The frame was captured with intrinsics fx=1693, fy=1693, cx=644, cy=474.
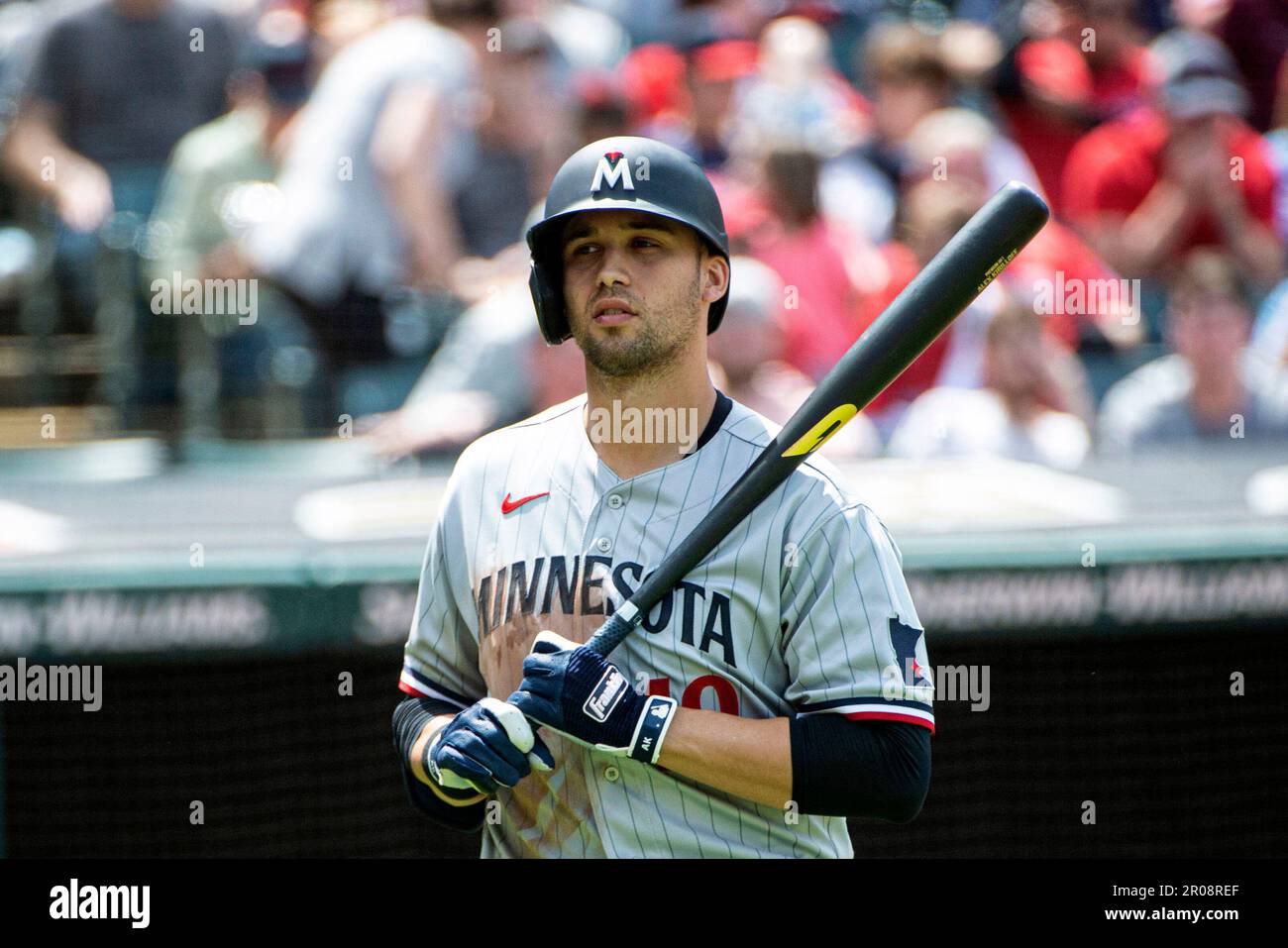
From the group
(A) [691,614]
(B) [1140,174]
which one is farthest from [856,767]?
(B) [1140,174]

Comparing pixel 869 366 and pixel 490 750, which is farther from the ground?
pixel 869 366

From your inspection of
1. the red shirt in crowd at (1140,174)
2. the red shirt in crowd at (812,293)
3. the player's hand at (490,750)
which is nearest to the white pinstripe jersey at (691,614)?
the player's hand at (490,750)

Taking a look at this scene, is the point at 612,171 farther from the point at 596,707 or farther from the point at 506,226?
the point at 506,226

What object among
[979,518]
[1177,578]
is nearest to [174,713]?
[979,518]

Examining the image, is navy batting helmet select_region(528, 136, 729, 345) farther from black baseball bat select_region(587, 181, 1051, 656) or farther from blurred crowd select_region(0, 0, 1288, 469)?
blurred crowd select_region(0, 0, 1288, 469)

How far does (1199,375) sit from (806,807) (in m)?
3.14

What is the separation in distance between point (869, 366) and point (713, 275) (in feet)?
0.84

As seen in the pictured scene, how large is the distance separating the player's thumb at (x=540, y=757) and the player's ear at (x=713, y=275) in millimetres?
662

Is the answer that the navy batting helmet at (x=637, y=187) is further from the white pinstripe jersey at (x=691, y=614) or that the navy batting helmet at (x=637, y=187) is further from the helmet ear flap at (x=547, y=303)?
the white pinstripe jersey at (x=691, y=614)

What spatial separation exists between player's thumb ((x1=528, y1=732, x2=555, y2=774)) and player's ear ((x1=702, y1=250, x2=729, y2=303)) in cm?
66

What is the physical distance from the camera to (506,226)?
202 inches
